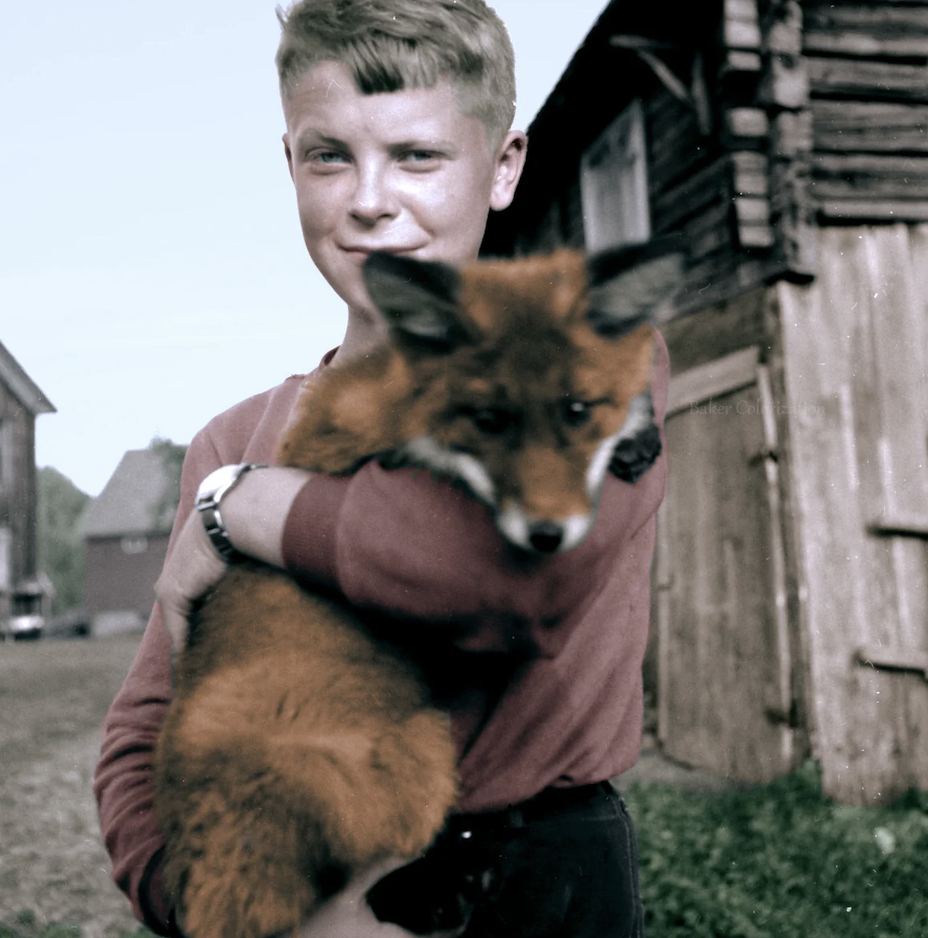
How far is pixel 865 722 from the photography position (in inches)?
258

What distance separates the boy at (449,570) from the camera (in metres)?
1.32

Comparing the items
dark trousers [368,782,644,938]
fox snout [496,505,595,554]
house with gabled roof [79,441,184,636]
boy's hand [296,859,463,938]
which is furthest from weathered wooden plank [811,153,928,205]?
boy's hand [296,859,463,938]

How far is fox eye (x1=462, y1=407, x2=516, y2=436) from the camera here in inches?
56.2

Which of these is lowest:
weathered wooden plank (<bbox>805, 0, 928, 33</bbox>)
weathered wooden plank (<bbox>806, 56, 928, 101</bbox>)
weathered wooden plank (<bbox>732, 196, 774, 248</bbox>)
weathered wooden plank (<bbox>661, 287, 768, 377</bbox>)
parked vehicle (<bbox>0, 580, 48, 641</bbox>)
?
parked vehicle (<bbox>0, 580, 48, 641</bbox>)

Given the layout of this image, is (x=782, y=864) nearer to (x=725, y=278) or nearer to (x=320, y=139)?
(x=725, y=278)

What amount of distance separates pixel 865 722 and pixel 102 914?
5562 millimetres

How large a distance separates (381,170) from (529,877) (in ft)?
4.06

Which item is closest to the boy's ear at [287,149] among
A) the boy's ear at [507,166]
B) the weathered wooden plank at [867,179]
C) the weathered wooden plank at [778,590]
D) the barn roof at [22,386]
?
the boy's ear at [507,166]

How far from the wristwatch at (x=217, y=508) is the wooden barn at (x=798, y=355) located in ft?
16.0

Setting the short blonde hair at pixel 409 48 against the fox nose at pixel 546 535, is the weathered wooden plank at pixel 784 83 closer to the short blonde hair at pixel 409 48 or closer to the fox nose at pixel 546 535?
the short blonde hair at pixel 409 48

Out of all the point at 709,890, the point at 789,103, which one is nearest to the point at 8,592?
the point at 709,890

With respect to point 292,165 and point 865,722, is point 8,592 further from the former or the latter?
point 292,165

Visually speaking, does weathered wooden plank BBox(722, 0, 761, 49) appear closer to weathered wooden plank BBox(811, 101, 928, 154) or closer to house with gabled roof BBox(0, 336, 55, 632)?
weathered wooden plank BBox(811, 101, 928, 154)

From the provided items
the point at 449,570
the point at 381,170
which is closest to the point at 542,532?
the point at 449,570
